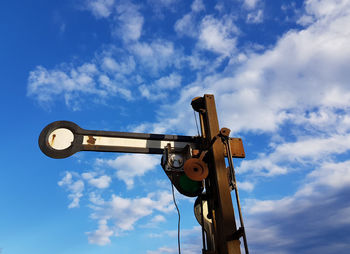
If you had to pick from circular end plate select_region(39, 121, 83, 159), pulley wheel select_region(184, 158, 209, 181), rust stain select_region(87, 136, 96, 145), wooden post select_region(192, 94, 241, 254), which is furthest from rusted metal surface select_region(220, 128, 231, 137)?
circular end plate select_region(39, 121, 83, 159)

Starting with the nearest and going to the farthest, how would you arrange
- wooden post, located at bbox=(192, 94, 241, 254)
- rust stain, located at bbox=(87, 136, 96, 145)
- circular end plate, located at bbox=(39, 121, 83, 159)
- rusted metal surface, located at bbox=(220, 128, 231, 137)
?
wooden post, located at bbox=(192, 94, 241, 254) < rusted metal surface, located at bbox=(220, 128, 231, 137) < circular end plate, located at bbox=(39, 121, 83, 159) < rust stain, located at bbox=(87, 136, 96, 145)

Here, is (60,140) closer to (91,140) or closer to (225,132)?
(91,140)

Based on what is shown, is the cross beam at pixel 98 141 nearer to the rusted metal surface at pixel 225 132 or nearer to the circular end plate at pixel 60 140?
the circular end plate at pixel 60 140

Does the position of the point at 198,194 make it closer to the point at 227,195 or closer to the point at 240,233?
the point at 227,195

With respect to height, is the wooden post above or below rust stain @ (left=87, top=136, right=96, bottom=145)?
below

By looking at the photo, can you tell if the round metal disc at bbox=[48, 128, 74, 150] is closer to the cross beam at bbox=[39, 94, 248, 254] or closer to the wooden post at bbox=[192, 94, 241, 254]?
the cross beam at bbox=[39, 94, 248, 254]

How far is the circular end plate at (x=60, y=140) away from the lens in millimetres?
4625

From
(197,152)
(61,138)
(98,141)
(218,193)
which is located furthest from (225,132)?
(61,138)

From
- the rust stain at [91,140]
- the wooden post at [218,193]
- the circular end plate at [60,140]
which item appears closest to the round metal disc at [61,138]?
the circular end plate at [60,140]

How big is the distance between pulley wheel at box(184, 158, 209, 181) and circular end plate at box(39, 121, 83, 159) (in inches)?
80.5

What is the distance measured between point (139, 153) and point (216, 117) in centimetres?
158

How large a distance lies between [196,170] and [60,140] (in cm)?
253

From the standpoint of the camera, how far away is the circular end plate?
15.2ft

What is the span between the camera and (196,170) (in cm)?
412
